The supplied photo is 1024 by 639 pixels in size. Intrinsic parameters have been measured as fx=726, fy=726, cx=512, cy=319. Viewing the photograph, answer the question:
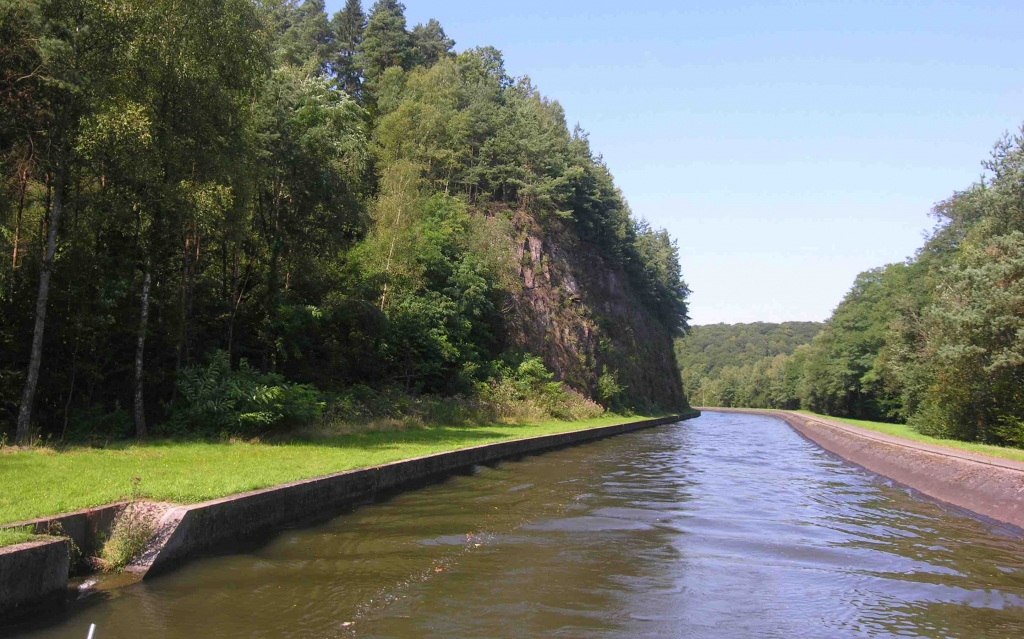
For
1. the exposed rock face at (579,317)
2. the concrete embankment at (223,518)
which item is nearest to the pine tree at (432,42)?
the exposed rock face at (579,317)

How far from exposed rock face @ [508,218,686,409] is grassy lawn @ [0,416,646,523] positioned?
24.8m

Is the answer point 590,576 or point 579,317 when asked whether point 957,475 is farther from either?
point 579,317

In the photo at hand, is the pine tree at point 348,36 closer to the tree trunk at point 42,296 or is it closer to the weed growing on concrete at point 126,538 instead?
the tree trunk at point 42,296

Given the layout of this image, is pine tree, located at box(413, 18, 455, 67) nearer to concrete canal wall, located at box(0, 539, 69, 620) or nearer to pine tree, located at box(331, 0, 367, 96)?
pine tree, located at box(331, 0, 367, 96)

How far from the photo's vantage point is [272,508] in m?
10.5

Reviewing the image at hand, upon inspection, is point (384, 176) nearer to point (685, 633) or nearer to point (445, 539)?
point (445, 539)

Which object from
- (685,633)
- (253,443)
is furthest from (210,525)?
(253,443)

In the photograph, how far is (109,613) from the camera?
21.8 feet

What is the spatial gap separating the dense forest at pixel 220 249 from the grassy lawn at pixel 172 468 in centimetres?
190

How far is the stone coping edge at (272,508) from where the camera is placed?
27.2 feet

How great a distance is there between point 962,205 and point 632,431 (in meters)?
21.9

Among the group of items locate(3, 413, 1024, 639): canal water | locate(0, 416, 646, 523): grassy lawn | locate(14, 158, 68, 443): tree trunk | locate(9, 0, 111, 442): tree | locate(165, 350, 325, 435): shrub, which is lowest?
locate(3, 413, 1024, 639): canal water

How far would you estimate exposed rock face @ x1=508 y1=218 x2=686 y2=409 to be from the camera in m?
44.5

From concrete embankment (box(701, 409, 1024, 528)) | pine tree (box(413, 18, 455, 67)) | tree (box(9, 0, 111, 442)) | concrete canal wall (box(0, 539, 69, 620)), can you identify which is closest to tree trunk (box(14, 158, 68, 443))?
tree (box(9, 0, 111, 442))
